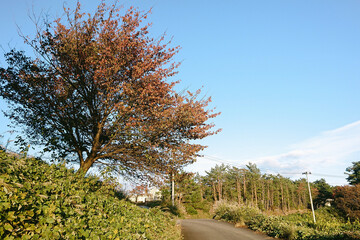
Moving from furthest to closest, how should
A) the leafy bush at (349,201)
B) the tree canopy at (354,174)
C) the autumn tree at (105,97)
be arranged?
the tree canopy at (354,174)
the leafy bush at (349,201)
the autumn tree at (105,97)

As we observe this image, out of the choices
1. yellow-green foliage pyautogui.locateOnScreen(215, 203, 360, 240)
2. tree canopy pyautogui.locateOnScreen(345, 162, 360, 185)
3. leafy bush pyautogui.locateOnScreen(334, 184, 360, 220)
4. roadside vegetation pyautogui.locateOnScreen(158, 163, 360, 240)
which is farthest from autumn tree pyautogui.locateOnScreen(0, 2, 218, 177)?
tree canopy pyautogui.locateOnScreen(345, 162, 360, 185)

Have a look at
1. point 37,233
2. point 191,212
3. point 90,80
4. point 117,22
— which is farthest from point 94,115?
point 191,212

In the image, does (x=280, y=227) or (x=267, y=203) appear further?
(x=267, y=203)

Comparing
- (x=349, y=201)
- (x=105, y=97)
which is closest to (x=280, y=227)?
(x=105, y=97)

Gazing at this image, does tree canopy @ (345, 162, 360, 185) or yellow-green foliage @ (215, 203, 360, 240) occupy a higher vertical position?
tree canopy @ (345, 162, 360, 185)

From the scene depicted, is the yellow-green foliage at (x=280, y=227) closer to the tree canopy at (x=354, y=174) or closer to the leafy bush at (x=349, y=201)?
the leafy bush at (x=349, y=201)

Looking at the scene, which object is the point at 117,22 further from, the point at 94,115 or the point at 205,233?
the point at 205,233

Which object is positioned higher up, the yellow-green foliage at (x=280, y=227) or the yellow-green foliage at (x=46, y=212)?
the yellow-green foliage at (x=46, y=212)

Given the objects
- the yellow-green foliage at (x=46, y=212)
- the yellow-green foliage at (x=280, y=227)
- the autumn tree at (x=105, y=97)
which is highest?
the autumn tree at (x=105, y=97)

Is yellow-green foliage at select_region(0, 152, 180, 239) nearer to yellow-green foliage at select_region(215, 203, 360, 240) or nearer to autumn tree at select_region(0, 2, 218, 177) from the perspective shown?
autumn tree at select_region(0, 2, 218, 177)

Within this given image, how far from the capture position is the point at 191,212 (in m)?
41.2

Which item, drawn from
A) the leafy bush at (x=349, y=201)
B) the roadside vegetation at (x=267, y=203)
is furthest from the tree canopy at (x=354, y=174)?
the leafy bush at (x=349, y=201)

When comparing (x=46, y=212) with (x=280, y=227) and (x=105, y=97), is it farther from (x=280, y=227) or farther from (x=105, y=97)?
(x=280, y=227)

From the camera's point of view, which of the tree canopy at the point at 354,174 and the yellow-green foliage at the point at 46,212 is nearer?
the yellow-green foliage at the point at 46,212
